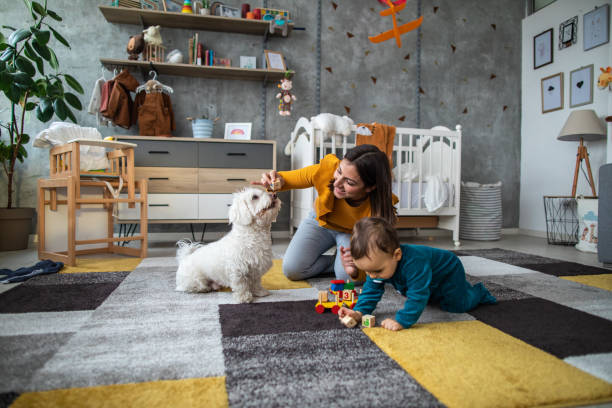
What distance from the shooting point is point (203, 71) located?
3.73 meters

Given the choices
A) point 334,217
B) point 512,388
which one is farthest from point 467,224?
point 512,388

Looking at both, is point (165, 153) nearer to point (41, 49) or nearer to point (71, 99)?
point (71, 99)

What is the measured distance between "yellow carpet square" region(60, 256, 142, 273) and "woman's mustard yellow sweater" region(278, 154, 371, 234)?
1.34 m

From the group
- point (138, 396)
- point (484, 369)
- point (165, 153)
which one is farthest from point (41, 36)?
point (484, 369)

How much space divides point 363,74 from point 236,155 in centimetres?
187

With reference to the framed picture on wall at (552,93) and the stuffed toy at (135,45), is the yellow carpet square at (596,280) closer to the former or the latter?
the framed picture on wall at (552,93)

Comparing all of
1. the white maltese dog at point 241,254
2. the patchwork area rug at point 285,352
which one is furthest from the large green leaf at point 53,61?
the white maltese dog at point 241,254

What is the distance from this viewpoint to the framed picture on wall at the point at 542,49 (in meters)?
4.28

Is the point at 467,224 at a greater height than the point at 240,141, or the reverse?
the point at 240,141

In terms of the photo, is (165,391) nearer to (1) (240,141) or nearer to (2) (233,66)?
(1) (240,141)

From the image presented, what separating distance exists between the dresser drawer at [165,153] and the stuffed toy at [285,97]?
1031mm

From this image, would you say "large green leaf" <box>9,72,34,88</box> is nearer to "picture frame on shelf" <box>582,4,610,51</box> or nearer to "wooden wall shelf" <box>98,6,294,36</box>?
"wooden wall shelf" <box>98,6,294,36</box>

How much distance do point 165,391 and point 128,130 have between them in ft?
11.2

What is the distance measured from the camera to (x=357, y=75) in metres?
4.25
